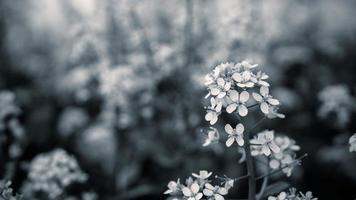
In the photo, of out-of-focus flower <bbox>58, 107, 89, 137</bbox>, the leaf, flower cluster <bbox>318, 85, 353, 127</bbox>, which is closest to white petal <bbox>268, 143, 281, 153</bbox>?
the leaf

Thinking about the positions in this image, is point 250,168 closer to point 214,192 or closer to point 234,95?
point 214,192

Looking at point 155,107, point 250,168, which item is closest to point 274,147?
point 250,168

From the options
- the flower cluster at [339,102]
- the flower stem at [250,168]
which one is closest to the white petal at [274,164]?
the flower stem at [250,168]

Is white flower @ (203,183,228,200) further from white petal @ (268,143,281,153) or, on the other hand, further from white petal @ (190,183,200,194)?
white petal @ (268,143,281,153)

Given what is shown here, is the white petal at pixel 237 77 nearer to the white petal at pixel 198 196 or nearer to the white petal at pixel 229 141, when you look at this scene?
the white petal at pixel 229 141

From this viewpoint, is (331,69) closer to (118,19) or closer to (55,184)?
(118,19)

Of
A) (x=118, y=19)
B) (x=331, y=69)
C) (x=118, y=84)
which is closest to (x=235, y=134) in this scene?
(x=118, y=84)
